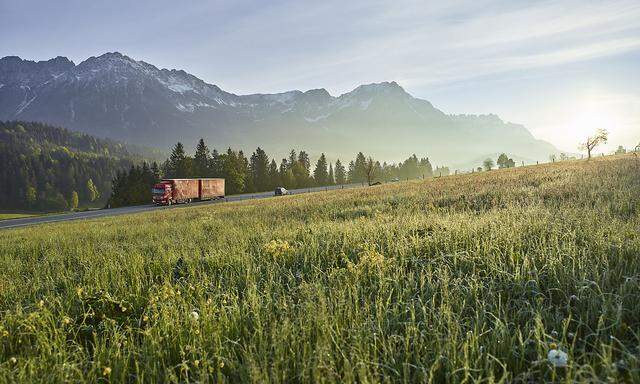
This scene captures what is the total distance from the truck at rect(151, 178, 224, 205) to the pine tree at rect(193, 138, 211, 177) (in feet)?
85.3

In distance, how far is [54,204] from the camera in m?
165

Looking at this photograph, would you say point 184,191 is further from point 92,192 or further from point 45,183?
point 45,183

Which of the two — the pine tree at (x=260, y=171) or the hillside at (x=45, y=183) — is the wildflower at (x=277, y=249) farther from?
the hillside at (x=45, y=183)

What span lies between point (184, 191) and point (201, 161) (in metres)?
38.3

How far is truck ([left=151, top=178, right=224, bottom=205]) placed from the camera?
2000 inches

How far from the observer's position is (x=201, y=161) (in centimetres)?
9050

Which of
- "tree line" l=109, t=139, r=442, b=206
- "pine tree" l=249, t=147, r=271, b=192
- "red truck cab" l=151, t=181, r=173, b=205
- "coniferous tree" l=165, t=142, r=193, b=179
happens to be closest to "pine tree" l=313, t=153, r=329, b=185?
"tree line" l=109, t=139, r=442, b=206

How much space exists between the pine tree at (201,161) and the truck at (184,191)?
26.0 metres

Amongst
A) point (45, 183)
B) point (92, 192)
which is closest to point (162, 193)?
point (92, 192)

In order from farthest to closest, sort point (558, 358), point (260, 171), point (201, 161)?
1. point (260, 171)
2. point (201, 161)
3. point (558, 358)

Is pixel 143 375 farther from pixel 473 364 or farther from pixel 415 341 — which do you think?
pixel 473 364

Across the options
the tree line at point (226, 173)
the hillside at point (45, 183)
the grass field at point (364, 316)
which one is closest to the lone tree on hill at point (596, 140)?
the tree line at point (226, 173)

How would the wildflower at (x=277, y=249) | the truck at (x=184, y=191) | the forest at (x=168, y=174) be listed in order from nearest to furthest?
the wildflower at (x=277, y=249) → the truck at (x=184, y=191) → the forest at (x=168, y=174)

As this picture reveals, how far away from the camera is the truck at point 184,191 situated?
50.8m
